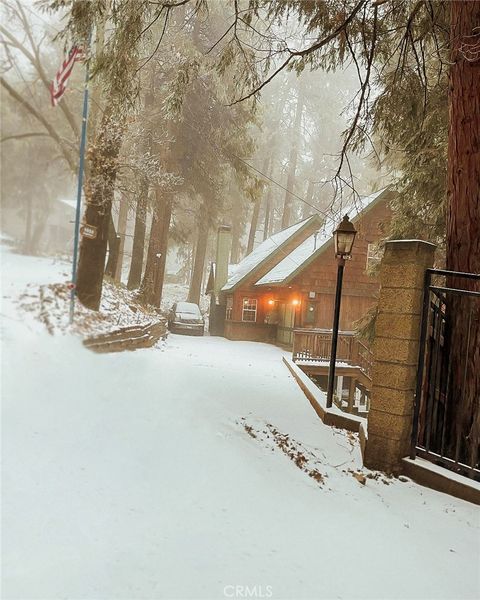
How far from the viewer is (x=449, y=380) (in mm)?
3963

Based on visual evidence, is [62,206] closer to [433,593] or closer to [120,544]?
[120,544]

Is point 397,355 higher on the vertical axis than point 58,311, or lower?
lower

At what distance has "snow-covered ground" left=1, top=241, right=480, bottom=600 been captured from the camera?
1892 mm

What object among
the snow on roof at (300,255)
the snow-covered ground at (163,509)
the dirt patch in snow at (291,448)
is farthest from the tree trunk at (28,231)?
the snow on roof at (300,255)

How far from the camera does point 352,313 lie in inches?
709

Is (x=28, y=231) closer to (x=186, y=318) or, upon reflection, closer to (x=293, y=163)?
(x=186, y=318)

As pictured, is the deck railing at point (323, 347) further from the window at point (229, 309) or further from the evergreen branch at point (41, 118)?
the evergreen branch at point (41, 118)

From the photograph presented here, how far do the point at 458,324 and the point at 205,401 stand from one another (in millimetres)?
2988

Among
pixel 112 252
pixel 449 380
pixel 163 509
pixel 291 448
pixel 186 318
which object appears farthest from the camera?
pixel 186 318

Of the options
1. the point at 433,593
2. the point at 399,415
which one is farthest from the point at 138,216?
the point at 433,593

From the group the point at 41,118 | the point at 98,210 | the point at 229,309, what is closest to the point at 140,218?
the point at 98,210

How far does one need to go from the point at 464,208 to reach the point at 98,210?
3.72 meters

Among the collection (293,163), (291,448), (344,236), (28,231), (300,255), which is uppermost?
(293,163)

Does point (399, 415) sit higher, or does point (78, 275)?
point (78, 275)
